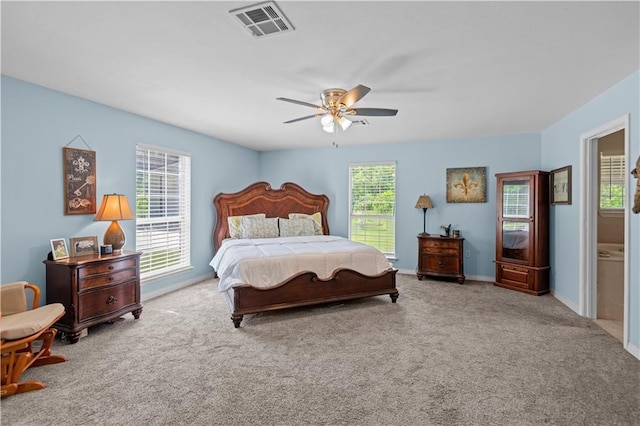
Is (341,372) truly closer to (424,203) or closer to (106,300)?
(106,300)

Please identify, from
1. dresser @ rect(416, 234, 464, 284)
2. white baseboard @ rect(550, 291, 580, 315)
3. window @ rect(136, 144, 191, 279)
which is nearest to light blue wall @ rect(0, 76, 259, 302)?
window @ rect(136, 144, 191, 279)

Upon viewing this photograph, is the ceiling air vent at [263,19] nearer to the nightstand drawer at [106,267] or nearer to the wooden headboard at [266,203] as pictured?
the nightstand drawer at [106,267]

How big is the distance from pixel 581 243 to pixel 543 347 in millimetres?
1582

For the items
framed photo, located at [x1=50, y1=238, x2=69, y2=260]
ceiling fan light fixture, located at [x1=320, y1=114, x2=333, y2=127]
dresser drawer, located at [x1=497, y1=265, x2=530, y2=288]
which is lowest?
dresser drawer, located at [x1=497, y1=265, x2=530, y2=288]

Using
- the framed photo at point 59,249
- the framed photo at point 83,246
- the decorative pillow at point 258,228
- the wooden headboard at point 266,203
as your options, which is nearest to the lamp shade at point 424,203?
the wooden headboard at point 266,203

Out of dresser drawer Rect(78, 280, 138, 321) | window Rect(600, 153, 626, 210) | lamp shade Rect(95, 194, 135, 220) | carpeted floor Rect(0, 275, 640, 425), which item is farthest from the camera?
window Rect(600, 153, 626, 210)

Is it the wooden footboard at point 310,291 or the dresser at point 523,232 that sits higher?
the dresser at point 523,232

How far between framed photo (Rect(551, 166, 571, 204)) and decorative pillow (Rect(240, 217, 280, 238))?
417cm

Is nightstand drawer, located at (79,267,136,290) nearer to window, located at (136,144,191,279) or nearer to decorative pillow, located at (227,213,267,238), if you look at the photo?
window, located at (136,144,191,279)

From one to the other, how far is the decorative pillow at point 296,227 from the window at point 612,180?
4.37m


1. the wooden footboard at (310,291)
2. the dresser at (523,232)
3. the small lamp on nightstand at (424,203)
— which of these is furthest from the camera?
the small lamp on nightstand at (424,203)

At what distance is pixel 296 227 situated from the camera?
19.1 ft

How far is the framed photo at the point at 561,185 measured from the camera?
4.16m

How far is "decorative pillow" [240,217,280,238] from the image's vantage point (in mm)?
5508
